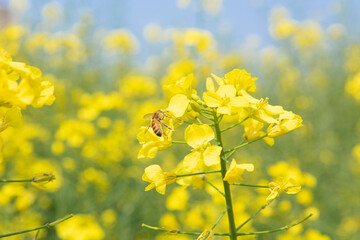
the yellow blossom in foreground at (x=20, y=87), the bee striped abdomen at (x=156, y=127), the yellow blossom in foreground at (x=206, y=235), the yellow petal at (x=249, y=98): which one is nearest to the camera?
the yellow blossom in foreground at (x=20, y=87)

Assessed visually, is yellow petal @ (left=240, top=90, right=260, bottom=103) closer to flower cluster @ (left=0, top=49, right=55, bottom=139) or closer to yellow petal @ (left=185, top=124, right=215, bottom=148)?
yellow petal @ (left=185, top=124, right=215, bottom=148)

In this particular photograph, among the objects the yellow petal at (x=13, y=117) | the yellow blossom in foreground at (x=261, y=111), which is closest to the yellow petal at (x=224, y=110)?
the yellow blossom in foreground at (x=261, y=111)

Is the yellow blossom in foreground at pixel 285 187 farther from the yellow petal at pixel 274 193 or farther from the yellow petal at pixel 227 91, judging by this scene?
the yellow petal at pixel 227 91

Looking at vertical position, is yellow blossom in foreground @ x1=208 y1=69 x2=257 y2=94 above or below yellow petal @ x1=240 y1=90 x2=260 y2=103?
above

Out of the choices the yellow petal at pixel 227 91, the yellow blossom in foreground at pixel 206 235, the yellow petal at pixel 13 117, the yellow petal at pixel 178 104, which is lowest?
the yellow blossom in foreground at pixel 206 235

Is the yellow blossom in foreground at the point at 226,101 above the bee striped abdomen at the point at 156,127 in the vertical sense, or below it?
above

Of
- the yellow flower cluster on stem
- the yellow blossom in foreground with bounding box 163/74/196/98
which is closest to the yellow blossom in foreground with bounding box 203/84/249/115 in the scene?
the yellow flower cluster on stem
